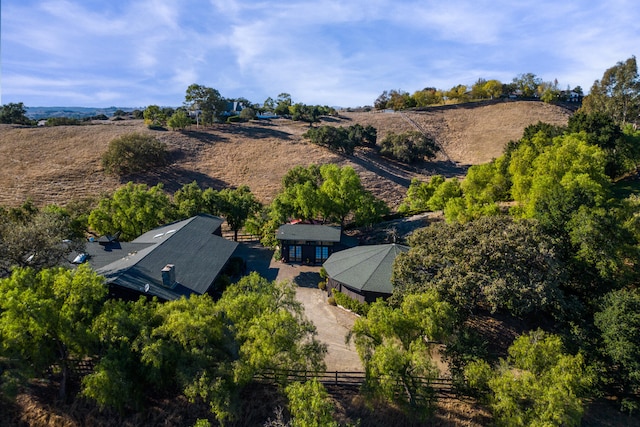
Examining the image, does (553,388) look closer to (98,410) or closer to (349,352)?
(349,352)

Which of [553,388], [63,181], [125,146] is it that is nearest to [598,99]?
[553,388]

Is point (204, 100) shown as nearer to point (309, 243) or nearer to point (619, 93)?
point (309, 243)

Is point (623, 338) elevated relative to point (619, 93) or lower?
lower

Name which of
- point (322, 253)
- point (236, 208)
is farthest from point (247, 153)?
point (322, 253)

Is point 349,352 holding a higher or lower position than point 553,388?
lower

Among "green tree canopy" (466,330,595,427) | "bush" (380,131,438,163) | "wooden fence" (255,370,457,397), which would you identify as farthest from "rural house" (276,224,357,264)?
"bush" (380,131,438,163)
